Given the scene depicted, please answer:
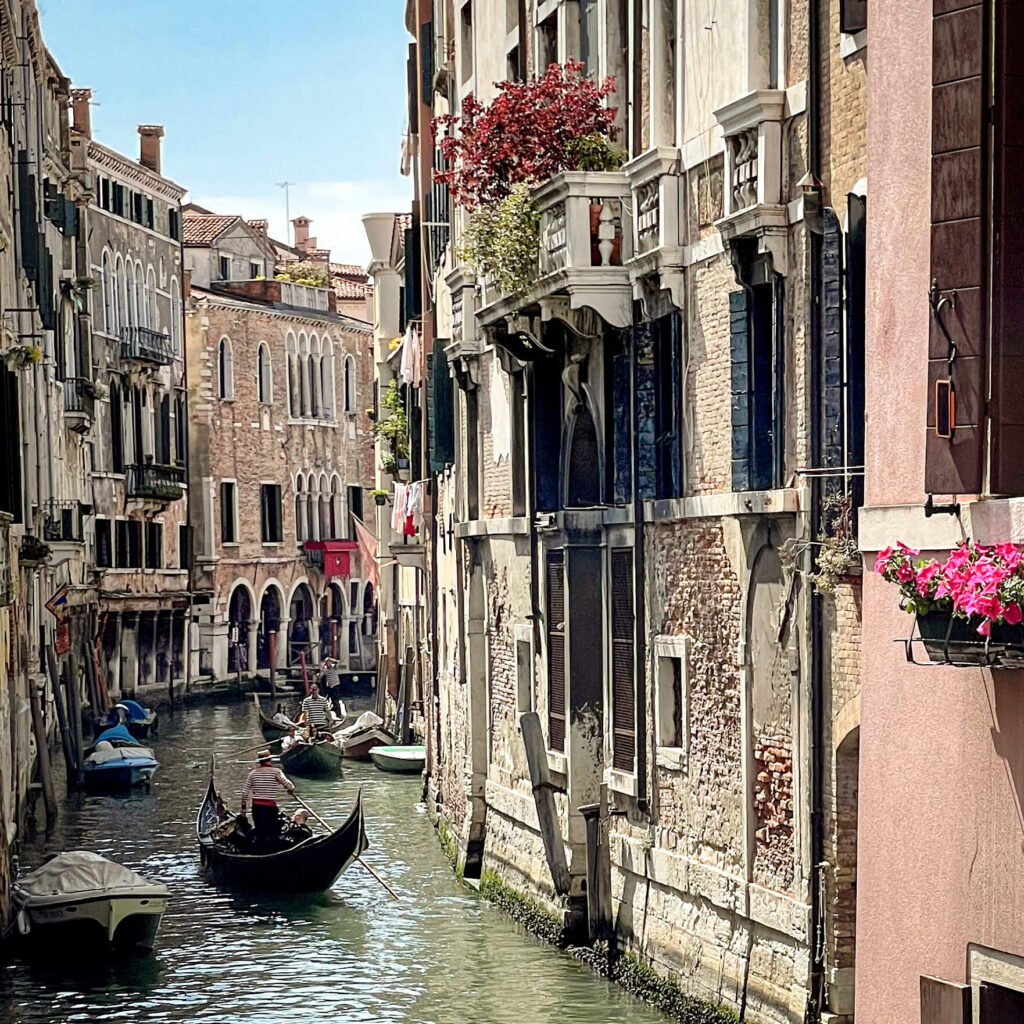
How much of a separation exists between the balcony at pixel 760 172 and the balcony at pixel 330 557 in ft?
120

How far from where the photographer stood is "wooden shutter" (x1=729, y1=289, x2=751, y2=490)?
1041 centimetres

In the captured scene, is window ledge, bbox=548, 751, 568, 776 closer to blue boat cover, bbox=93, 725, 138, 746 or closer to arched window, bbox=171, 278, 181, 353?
blue boat cover, bbox=93, 725, 138, 746

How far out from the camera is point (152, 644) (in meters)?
39.3

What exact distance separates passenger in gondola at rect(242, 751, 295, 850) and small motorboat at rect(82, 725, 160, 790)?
22.6 feet

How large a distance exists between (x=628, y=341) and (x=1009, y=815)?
6500mm

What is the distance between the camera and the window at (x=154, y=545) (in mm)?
39375

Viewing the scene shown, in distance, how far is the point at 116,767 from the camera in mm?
24938

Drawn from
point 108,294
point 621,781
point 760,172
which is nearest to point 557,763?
point 621,781

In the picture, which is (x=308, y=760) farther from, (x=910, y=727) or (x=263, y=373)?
(x=263, y=373)

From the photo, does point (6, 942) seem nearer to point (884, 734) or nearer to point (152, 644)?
point (884, 734)

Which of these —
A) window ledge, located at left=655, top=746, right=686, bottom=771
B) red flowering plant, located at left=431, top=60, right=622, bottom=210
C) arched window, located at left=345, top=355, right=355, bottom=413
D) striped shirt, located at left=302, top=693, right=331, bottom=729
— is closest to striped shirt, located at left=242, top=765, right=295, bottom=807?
window ledge, located at left=655, top=746, right=686, bottom=771

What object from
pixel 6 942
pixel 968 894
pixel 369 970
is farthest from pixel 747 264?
pixel 6 942

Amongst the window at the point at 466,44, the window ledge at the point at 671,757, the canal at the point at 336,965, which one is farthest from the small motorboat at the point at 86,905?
the window at the point at 466,44

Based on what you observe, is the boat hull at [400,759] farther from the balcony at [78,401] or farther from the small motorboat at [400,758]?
the balcony at [78,401]
